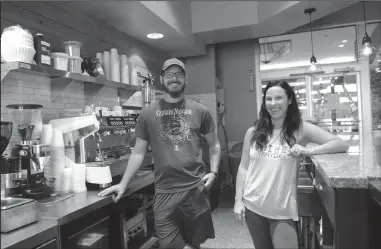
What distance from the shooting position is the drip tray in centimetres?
149

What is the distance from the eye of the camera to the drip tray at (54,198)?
1.49m

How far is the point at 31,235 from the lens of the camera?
3.57 feet

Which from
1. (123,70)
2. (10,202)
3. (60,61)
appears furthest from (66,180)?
(123,70)

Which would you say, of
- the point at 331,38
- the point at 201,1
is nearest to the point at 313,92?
the point at 331,38

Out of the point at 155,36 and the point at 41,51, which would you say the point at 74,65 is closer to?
the point at 41,51

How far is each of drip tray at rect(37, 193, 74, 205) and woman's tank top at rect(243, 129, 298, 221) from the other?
1.02 metres

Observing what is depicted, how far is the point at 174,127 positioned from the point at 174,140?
8cm

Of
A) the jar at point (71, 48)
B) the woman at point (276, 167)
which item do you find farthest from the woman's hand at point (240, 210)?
the jar at point (71, 48)

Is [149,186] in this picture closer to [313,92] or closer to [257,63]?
[257,63]

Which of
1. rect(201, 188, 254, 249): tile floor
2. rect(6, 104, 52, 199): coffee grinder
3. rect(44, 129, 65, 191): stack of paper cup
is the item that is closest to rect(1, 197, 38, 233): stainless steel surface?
rect(6, 104, 52, 199): coffee grinder

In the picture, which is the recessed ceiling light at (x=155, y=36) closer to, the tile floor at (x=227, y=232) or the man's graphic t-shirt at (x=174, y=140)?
the man's graphic t-shirt at (x=174, y=140)

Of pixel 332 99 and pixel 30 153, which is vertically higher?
pixel 332 99

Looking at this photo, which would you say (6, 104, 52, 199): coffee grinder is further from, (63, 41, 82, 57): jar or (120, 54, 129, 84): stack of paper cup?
(120, 54, 129, 84): stack of paper cup

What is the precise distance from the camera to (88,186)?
1.82 metres
